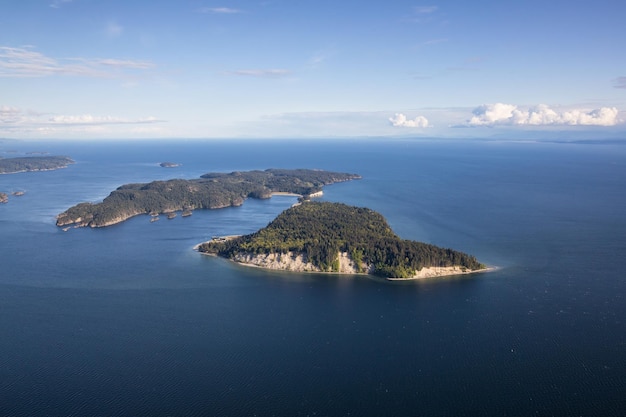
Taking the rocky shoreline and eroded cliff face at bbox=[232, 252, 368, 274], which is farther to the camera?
eroded cliff face at bbox=[232, 252, 368, 274]

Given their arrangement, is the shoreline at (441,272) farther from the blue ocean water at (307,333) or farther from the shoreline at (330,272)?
the blue ocean water at (307,333)

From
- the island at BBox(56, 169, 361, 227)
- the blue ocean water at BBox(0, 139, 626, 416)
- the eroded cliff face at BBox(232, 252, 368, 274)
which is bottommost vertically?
the blue ocean water at BBox(0, 139, 626, 416)

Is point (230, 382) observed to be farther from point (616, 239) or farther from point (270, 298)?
point (616, 239)

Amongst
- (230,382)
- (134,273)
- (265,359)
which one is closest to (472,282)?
(265,359)

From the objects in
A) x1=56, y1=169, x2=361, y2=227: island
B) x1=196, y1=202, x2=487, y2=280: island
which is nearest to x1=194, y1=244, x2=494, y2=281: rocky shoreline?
x1=196, y1=202, x2=487, y2=280: island

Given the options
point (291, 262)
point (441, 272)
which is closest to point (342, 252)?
point (291, 262)

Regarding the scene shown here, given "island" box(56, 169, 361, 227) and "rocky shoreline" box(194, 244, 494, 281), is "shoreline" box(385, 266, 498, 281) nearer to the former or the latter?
"rocky shoreline" box(194, 244, 494, 281)
